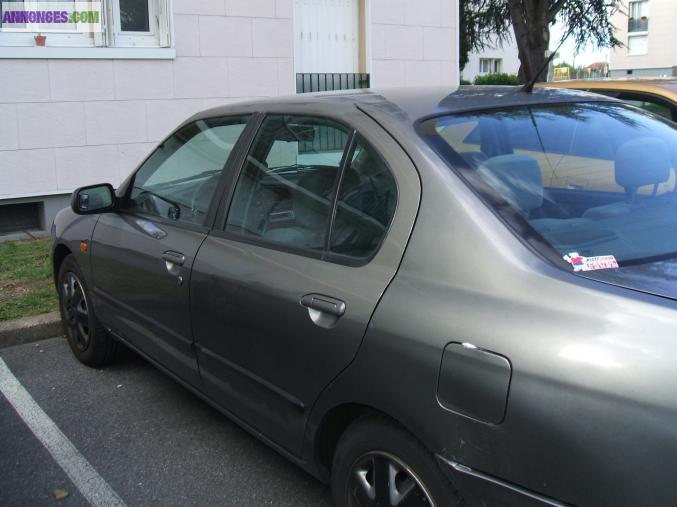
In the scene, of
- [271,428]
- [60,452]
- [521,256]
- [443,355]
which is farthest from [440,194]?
[60,452]

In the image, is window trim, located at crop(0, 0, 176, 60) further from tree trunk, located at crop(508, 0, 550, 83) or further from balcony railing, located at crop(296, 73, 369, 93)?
tree trunk, located at crop(508, 0, 550, 83)

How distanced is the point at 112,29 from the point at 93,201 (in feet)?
15.2

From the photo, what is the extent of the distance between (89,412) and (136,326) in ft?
2.07

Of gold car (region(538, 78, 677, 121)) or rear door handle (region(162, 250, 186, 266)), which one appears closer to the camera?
rear door handle (region(162, 250, 186, 266))

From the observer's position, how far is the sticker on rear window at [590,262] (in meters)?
2.03

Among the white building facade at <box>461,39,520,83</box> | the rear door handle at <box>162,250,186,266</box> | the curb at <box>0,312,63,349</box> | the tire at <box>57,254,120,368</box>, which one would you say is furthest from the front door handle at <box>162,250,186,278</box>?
the white building facade at <box>461,39,520,83</box>

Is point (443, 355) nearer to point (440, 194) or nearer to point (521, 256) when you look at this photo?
point (521, 256)

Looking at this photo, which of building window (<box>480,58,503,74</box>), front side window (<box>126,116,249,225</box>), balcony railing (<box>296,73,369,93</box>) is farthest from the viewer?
building window (<box>480,58,503,74</box>)

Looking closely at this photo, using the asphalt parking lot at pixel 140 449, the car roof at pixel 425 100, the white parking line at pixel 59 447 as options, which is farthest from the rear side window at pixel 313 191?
the white parking line at pixel 59 447

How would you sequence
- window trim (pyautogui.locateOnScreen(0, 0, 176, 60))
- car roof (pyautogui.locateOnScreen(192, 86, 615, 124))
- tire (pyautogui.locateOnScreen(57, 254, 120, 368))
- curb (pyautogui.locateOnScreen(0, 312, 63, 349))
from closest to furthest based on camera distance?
car roof (pyautogui.locateOnScreen(192, 86, 615, 124)) < tire (pyautogui.locateOnScreen(57, 254, 120, 368)) < curb (pyautogui.locateOnScreen(0, 312, 63, 349)) < window trim (pyautogui.locateOnScreen(0, 0, 176, 60))

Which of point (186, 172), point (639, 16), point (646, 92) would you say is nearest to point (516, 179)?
point (186, 172)

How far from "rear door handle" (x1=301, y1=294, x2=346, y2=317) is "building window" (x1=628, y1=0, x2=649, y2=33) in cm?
7380

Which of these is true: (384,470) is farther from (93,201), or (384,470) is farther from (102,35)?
(102,35)

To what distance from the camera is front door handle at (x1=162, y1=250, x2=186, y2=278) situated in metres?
3.28
